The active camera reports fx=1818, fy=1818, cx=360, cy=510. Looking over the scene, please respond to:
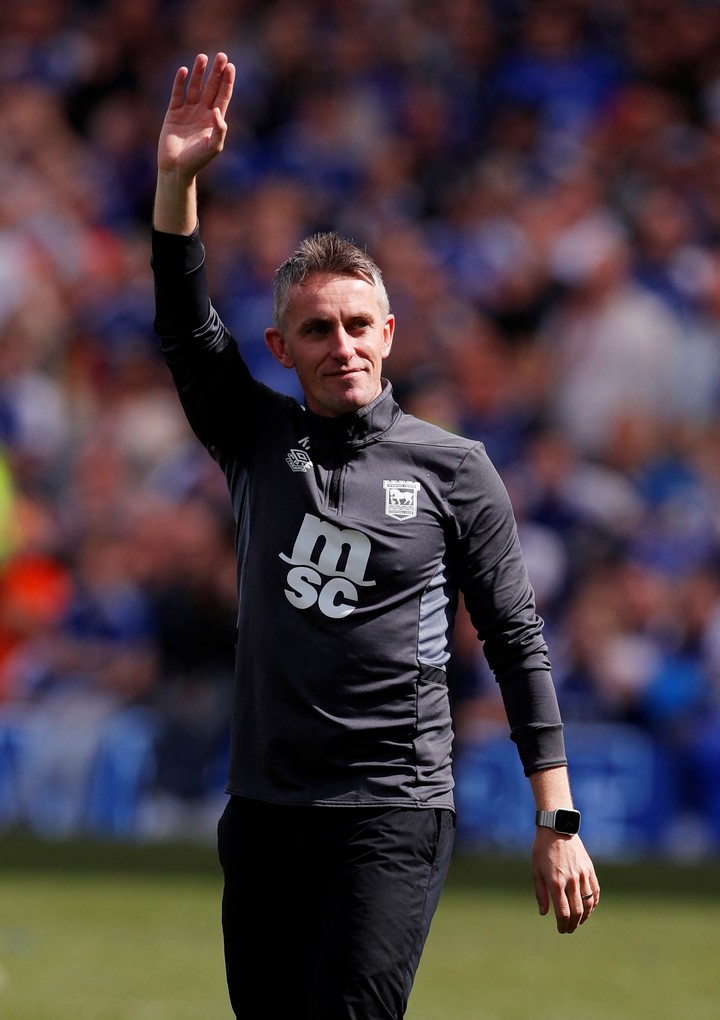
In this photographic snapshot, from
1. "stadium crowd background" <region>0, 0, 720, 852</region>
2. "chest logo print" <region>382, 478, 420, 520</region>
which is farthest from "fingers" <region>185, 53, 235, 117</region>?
"stadium crowd background" <region>0, 0, 720, 852</region>

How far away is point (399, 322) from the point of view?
1234 centimetres

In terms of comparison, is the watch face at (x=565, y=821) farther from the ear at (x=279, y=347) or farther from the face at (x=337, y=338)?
the ear at (x=279, y=347)

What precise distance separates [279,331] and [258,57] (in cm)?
1241

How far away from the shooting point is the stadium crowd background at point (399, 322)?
11164mm

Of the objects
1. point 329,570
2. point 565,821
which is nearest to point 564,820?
point 565,821

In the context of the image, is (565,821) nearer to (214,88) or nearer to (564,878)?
(564,878)

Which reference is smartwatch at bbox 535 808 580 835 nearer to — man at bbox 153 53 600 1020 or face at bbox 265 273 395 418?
man at bbox 153 53 600 1020

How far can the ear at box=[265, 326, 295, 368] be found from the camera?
3.72 meters

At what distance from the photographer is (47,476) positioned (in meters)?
13.7

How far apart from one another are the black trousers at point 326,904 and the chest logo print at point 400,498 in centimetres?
57

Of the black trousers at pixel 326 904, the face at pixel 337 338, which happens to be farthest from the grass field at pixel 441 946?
the face at pixel 337 338

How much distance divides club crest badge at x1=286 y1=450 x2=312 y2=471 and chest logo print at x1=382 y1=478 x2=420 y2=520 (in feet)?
0.53

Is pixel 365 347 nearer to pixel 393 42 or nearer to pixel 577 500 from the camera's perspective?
pixel 577 500

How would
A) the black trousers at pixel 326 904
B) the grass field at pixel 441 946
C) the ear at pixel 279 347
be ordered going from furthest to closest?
the grass field at pixel 441 946 → the ear at pixel 279 347 → the black trousers at pixel 326 904
